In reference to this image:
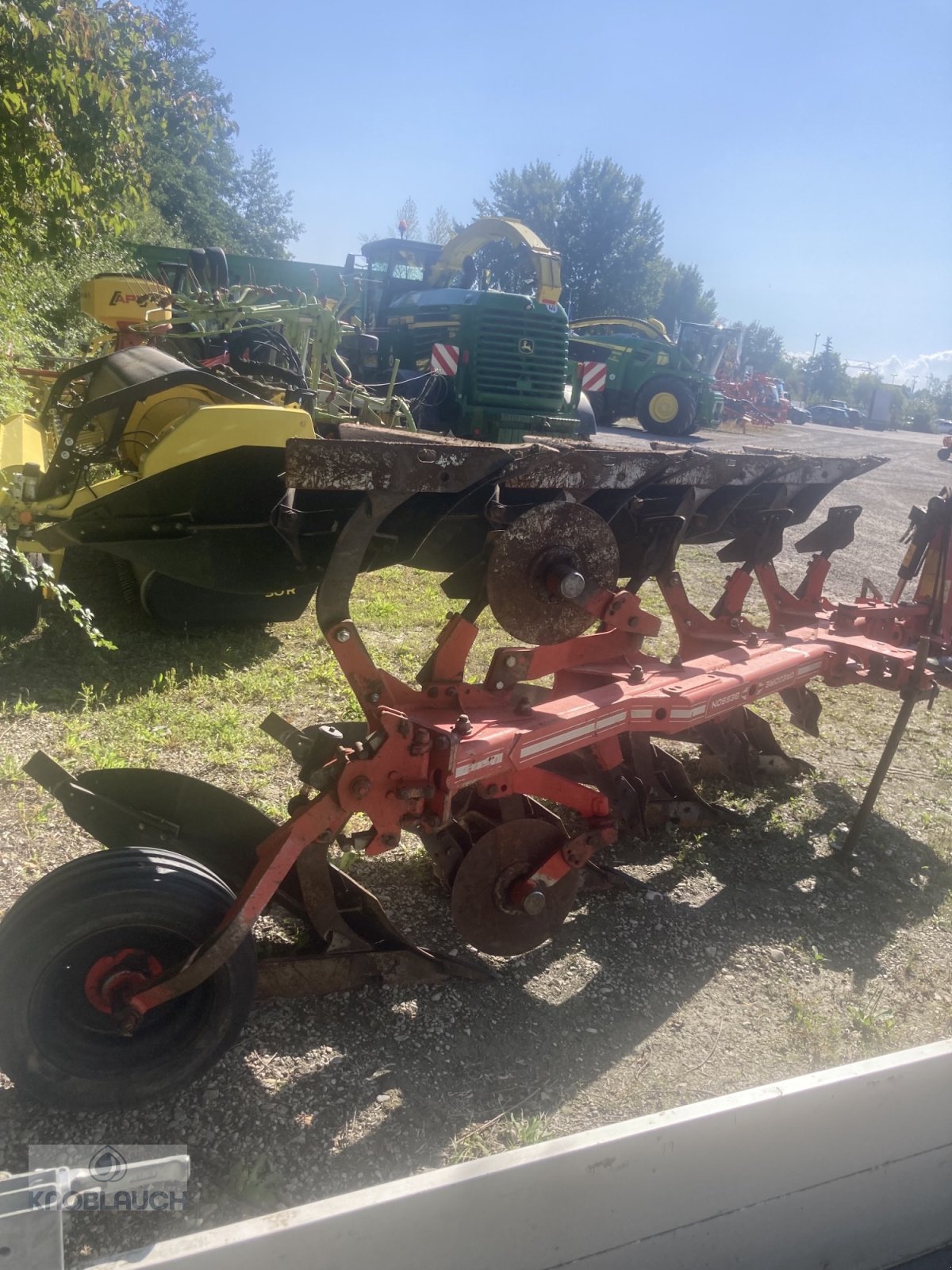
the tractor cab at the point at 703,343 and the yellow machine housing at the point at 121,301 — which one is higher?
the tractor cab at the point at 703,343

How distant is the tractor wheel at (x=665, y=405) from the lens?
63.0ft

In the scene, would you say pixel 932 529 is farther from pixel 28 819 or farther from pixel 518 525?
pixel 28 819

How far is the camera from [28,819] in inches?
121

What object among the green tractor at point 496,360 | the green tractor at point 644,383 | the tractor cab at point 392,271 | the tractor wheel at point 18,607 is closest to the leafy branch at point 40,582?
the tractor wheel at point 18,607

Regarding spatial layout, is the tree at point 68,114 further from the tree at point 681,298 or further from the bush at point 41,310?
the tree at point 681,298

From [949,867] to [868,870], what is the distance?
0.38m

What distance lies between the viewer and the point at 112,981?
202cm

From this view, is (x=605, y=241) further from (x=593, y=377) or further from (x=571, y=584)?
(x=571, y=584)

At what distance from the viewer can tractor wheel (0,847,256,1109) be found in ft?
6.33

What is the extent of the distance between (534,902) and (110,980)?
3.79 ft

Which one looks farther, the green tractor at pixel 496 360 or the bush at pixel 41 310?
the green tractor at pixel 496 360

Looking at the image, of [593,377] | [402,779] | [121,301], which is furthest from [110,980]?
[593,377]

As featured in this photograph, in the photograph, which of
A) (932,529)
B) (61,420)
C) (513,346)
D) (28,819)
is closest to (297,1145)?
(28,819)

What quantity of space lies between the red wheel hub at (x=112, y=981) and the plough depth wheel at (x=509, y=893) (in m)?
0.90
